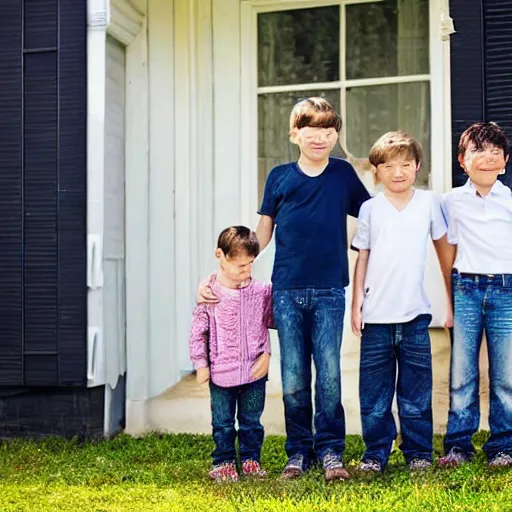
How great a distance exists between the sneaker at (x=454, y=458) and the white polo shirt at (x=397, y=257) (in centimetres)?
65

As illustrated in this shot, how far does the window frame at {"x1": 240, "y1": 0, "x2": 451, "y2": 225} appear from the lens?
5.20 m

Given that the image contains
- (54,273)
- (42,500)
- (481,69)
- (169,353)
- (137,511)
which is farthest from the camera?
(169,353)

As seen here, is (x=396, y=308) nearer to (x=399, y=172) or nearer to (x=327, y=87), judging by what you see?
(x=399, y=172)

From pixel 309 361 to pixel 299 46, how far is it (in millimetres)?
2258

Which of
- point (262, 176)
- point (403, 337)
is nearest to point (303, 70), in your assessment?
point (262, 176)

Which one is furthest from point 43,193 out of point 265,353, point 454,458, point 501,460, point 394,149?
point 501,460

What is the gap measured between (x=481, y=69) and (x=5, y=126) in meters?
2.62

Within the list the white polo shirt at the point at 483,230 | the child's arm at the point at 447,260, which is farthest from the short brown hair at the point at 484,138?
the child's arm at the point at 447,260

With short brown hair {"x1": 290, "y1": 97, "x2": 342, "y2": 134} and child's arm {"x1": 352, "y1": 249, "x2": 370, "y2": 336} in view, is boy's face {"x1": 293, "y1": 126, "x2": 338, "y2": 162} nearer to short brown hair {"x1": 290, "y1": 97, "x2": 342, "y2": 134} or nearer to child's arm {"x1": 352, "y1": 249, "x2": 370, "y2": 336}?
short brown hair {"x1": 290, "y1": 97, "x2": 342, "y2": 134}

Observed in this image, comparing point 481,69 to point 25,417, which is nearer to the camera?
point 481,69

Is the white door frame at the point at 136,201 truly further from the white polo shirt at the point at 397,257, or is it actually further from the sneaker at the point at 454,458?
the sneaker at the point at 454,458

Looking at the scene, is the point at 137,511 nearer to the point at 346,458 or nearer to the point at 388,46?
the point at 346,458

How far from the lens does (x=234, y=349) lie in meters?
4.11

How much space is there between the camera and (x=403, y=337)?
4.06 meters
